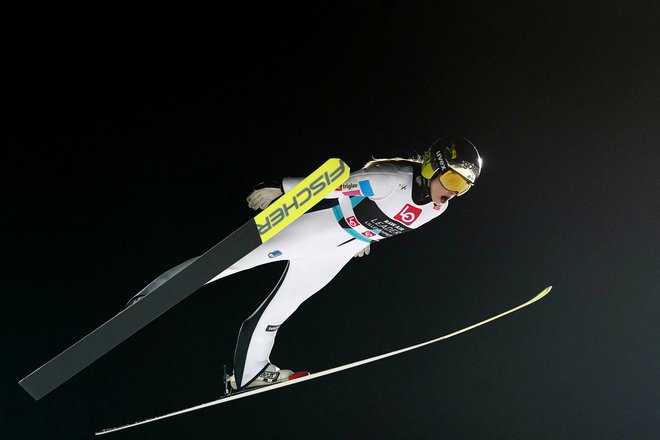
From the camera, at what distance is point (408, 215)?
6.61ft

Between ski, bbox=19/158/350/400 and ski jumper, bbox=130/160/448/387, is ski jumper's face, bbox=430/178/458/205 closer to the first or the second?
ski jumper, bbox=130/160/448/387

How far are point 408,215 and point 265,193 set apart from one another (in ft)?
1.29

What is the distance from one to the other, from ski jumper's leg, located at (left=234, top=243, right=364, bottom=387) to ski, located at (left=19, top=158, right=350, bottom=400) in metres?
0.48

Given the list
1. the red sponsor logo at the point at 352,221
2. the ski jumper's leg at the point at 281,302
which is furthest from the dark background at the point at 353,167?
the red sponsor logo at the point at 352,221

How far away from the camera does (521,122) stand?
2.66 meters

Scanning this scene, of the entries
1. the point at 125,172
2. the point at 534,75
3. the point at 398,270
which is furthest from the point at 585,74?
the point at 125,172

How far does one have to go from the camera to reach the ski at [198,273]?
1.59m

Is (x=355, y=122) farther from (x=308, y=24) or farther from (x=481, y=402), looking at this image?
(x=481, y=402)

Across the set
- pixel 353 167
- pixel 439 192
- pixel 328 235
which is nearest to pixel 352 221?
pixel 328 235

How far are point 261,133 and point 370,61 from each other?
17.4 inches

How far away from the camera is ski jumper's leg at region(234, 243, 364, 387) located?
7.24ft

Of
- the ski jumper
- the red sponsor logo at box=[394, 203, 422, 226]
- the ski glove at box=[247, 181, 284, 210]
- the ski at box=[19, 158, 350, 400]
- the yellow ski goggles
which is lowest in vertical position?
the ski at box=[19, 158, 350, 400]

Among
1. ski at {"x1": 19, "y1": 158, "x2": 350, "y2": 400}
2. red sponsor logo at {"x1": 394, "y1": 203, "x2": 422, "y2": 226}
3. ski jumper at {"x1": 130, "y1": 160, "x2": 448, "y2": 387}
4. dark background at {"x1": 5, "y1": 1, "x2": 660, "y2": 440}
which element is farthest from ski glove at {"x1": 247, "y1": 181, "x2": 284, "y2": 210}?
dark background at {"x1": 5, "y1": 1, "x2": 660, "y2": 440}

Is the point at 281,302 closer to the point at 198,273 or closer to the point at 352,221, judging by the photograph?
the point at 352,221
